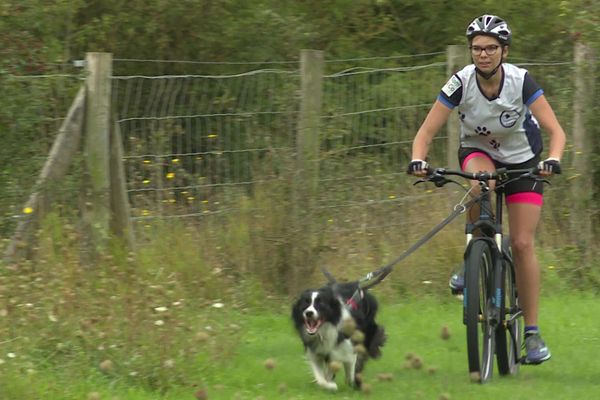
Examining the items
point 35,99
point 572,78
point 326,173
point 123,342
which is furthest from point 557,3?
point 123,342

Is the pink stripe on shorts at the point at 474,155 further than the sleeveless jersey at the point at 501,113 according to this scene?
Yes

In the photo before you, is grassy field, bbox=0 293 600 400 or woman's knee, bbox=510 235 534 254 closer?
grassy field, bbox=0 293 600 400

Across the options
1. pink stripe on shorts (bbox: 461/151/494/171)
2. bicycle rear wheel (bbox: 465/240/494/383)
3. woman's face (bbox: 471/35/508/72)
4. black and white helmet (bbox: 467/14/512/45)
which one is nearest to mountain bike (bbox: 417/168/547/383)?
bicycle rear wheel (bbox: 465/240/494/383)

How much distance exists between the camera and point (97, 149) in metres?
9.66

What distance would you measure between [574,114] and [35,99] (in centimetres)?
500

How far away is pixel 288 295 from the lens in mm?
10180

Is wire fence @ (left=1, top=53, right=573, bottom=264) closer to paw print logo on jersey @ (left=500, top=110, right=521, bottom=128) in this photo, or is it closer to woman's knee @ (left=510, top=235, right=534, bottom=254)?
woman's knee @ (left=510, top=235, right=534, bottom=254)

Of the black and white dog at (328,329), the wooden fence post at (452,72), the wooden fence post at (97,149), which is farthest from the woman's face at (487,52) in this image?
the wooden fence post at (452,72)

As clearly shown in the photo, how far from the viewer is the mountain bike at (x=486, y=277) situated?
7.04 meters

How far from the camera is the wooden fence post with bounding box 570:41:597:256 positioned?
11758mm

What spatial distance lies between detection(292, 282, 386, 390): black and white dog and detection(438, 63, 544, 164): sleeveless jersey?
1.17 m

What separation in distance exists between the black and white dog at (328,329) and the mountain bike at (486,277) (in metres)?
0.62

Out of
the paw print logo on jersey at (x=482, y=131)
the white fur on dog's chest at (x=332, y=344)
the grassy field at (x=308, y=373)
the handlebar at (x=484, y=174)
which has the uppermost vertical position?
the paw print logo on jersey at (x=482, y=131)

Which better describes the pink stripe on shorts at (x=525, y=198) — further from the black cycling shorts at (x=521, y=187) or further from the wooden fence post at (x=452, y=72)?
the wooden fence post at (x=452, y=72)
